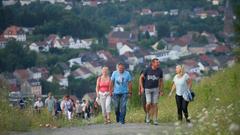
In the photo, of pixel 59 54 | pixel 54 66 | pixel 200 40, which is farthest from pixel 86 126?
pixel 200 40

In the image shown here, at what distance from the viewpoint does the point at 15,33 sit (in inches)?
3034

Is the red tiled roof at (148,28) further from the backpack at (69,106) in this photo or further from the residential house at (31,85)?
the backpack at (69,106)

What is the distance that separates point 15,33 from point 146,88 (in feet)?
217

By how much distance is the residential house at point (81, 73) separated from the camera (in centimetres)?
6216

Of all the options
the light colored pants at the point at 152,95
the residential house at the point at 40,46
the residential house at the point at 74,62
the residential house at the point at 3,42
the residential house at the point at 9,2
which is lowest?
the light colored pants at the point at 152,95

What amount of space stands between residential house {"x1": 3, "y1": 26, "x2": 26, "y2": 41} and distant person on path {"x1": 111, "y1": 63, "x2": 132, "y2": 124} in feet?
208

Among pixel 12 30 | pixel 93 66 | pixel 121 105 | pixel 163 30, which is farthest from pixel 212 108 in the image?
pixel 163 30

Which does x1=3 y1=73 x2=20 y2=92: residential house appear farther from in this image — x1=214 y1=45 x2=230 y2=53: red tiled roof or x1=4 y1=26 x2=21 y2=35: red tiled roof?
x1=214 y1=45 x2=230 y2=53: red tiled roof

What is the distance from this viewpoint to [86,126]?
490 inches

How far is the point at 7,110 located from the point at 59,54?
61.9 m

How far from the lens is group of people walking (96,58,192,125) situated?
12013 millimetres

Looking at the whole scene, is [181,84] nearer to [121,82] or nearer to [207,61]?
[121,82]

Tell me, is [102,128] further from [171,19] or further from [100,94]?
[171,19]

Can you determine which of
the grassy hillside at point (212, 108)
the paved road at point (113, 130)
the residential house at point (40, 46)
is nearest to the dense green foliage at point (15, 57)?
the residential house at point (40, 46)
